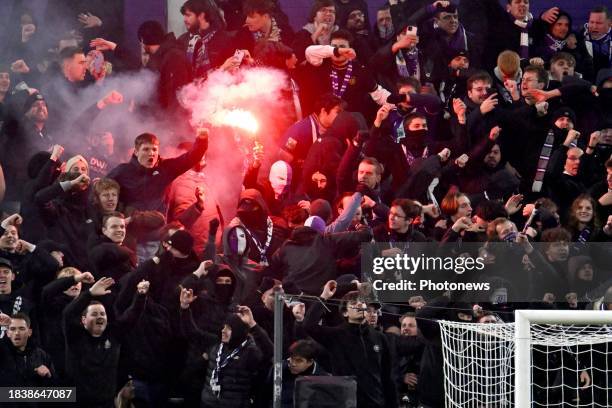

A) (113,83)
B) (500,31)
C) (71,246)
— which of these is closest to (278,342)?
(71,246)

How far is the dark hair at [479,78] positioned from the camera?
8.09 m

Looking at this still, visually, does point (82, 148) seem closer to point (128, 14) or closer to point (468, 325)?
point (128, 14)

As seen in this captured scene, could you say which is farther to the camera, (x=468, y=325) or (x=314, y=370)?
(x=314, y=370)

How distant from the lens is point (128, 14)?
7.95m

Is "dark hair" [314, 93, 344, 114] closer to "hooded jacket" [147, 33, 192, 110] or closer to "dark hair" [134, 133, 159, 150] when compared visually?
"hooded jacket" [147, 33, 192, 110]

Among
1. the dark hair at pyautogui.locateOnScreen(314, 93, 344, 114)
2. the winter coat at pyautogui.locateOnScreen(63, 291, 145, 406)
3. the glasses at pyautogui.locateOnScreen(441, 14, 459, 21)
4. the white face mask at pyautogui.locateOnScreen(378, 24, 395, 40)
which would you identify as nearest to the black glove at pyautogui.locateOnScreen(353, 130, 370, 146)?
the dark hair at pyautogui.locateOnScreen(314, 93, 344, 114)

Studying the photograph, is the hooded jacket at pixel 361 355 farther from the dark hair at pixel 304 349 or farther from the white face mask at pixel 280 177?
the white face mask at pixel 280 177

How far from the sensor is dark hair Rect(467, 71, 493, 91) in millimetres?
8086

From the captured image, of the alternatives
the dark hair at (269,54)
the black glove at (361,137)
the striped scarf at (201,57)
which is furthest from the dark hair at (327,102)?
the striped scarf at (201,57)

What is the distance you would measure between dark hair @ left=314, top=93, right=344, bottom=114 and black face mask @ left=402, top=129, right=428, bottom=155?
552mm

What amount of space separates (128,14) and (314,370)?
9.71 feet

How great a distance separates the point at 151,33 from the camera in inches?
313

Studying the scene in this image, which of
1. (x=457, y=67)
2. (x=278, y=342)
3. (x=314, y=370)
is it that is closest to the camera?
(x=278, y=342)

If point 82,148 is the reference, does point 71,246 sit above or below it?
below
